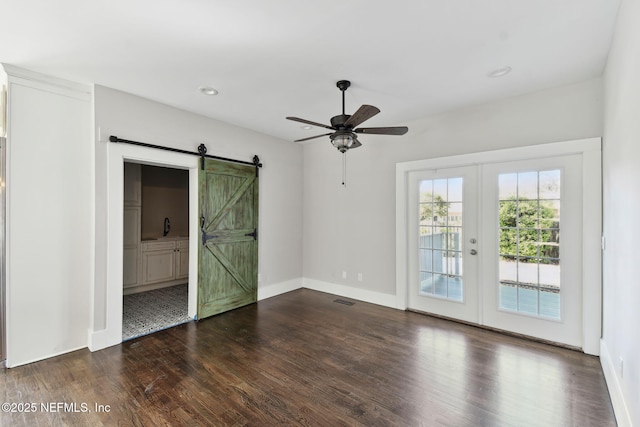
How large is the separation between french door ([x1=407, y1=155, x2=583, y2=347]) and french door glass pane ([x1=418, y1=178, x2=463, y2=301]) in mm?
13

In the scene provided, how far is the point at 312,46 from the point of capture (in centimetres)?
249

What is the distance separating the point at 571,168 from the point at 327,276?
3.82 meters

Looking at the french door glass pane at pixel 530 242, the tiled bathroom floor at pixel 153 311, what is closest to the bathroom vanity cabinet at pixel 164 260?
the tiled bathroom floor at pixel 153 311

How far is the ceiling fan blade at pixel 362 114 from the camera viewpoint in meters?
2.53

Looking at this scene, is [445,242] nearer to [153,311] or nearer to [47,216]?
[153,311]

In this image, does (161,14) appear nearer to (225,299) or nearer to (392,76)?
(392,76)

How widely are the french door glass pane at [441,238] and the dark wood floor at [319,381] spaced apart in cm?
61

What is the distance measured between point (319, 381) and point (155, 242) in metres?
4.39

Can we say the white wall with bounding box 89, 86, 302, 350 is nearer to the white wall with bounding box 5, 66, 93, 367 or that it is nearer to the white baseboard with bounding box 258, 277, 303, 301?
the white baseboard with bounding box 258, 277, 303, 301

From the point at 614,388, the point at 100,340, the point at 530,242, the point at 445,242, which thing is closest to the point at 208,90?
the point at 100,340

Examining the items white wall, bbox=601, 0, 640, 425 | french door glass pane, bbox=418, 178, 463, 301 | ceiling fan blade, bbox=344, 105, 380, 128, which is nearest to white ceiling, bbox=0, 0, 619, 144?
white wall, bbox=601, 0, 640, 425

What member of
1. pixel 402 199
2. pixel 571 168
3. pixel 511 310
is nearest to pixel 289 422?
pixel 511 310

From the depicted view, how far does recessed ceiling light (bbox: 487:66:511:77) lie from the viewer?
2.88 m

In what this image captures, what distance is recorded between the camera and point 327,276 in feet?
18.1
